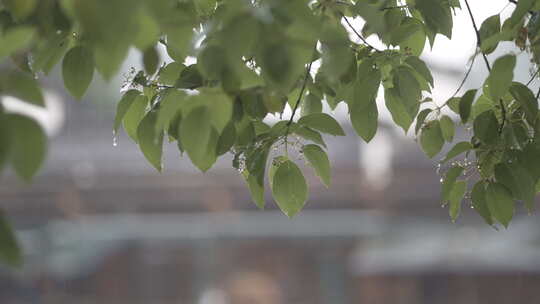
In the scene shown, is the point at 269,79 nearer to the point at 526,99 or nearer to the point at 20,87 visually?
the point at 20,87

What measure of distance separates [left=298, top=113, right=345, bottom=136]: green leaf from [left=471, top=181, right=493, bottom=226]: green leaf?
100 millimetres

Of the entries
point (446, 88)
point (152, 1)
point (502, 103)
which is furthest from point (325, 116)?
point (446, 88)

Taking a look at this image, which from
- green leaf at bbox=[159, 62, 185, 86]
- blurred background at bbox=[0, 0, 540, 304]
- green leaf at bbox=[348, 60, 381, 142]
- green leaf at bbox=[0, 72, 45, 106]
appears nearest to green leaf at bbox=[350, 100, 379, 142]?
green leaf at bbox=[348, 60, 381, 142]

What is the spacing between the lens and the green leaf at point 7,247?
0.25 m

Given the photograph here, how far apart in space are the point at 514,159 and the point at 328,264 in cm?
323

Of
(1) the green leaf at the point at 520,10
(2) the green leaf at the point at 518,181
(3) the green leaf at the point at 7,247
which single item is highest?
(1) the green leaf at the point at 520,10

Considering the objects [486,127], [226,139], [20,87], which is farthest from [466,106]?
[20,87]

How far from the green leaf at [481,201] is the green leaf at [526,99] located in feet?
0.19

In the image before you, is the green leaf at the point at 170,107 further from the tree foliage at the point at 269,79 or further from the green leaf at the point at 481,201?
the green leaf at the point at 481,201

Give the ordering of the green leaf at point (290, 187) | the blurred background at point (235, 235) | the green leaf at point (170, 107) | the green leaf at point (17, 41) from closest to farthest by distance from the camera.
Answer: the green leaf at point (17, 41), the green leaf at point (170, 107), the green leaf at point (290, 187), the blurred background at point (235, 235)

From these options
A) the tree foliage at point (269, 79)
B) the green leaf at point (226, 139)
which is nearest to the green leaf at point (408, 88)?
the tree foliage at point (269, 79)

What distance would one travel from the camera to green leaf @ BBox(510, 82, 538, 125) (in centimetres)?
46

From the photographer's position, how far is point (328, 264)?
367cm

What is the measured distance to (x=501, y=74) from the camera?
386 mm
